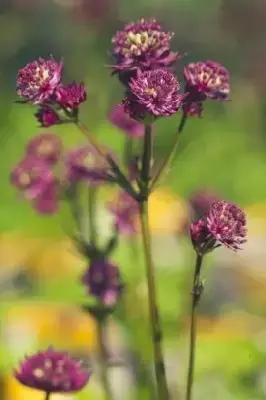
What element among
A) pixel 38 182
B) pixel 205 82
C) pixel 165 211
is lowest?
pixel 165 211

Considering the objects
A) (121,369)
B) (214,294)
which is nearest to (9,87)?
(214,294)

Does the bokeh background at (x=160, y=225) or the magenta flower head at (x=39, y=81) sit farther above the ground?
the magenta flower head at (x=39, y=81)

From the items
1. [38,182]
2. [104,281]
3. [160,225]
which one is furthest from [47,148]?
[160,225]

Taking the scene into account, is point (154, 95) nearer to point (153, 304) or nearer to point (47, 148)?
point (153, 304)

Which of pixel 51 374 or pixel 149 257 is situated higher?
pixel 149 257

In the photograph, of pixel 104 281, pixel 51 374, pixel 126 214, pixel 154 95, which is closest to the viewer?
pixel 154 95

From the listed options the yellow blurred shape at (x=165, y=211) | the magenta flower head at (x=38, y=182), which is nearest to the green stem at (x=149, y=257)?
the magenta flower head at (x=38, y=182)

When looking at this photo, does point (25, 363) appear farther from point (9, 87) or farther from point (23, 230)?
point (9, 87)

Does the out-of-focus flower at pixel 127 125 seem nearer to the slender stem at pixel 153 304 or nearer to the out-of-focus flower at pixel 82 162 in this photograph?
the out-of-focus flower at pixel 82 162
